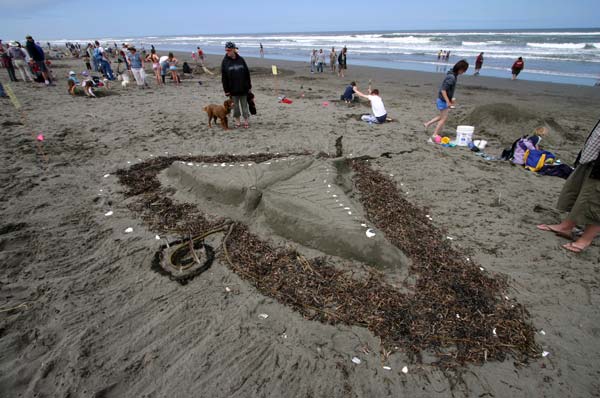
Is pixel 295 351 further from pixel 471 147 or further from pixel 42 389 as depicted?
pixel 471 147

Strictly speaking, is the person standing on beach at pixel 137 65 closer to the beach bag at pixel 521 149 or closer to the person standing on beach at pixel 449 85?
the person standing on beach at pixel 449 85

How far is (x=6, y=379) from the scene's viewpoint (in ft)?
7.15

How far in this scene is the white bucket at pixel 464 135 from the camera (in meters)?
6.83

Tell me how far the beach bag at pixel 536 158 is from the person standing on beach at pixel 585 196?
246cm

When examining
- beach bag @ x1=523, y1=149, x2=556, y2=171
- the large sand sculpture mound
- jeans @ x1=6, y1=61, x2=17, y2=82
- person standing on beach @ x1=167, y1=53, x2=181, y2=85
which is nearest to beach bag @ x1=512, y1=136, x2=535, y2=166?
beach bag @ x1=523, y1=149, x2=556, y2=171

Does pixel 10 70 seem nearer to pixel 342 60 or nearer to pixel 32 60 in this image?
pixel 32 60

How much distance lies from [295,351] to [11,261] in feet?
10.8

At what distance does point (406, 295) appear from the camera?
9.59 feet

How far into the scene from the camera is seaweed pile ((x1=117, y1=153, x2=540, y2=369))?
250 cm

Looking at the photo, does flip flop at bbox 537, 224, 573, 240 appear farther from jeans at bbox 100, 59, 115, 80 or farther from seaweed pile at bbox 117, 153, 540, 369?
jeans at bbox 100, 59, 115, 80

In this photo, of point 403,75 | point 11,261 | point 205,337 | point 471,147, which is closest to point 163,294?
point 205,337

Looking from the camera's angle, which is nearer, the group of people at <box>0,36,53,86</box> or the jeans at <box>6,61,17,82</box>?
the group of people at <box>0,36,53,86</box>

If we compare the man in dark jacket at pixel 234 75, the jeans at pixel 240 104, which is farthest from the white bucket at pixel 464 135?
the jeans at pixel 240 104

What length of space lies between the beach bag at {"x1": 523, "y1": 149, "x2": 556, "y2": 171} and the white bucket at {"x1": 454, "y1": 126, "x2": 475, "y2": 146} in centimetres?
129
